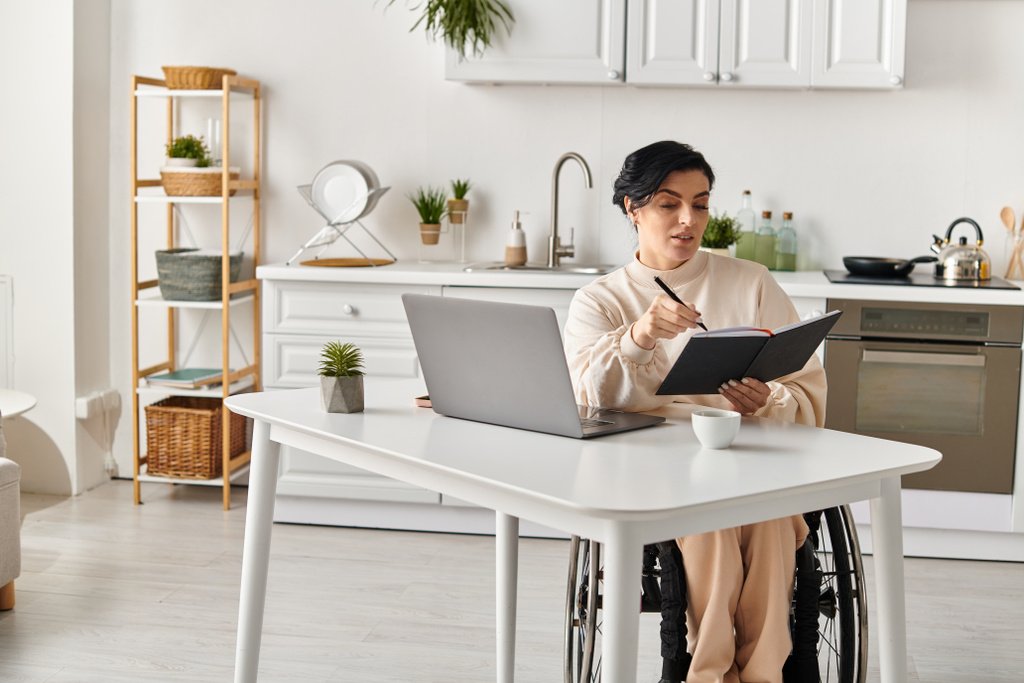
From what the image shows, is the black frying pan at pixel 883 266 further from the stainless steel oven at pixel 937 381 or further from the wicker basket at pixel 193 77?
the wicker basket at pixel 193 77

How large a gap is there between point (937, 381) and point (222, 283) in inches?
98.0

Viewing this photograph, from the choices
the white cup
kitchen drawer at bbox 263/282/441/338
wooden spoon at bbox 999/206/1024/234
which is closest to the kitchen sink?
kitchen drawer at bbox 263/282/441/338

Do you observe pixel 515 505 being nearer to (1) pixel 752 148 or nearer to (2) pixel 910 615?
(2) pixel 910 615

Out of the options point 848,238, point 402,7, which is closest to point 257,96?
point 402,7

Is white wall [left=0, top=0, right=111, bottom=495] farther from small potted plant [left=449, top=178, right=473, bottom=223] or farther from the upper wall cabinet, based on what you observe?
the upper wall cabinet

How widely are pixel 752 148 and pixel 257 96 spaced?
73.1 inches

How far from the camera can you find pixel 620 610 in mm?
1558

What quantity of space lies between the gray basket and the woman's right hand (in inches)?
93.4

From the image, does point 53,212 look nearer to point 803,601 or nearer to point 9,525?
point 9,525

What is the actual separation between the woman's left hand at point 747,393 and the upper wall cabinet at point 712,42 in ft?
6.48

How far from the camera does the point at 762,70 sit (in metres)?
3.89

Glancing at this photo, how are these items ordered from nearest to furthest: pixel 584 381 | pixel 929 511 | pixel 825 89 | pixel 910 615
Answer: pixel 584 381 → pixel 910 615 → pixel 929 511 → pixel 825 89

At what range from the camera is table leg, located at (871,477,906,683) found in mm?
1937

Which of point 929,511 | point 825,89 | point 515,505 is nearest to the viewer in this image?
point 515,505
